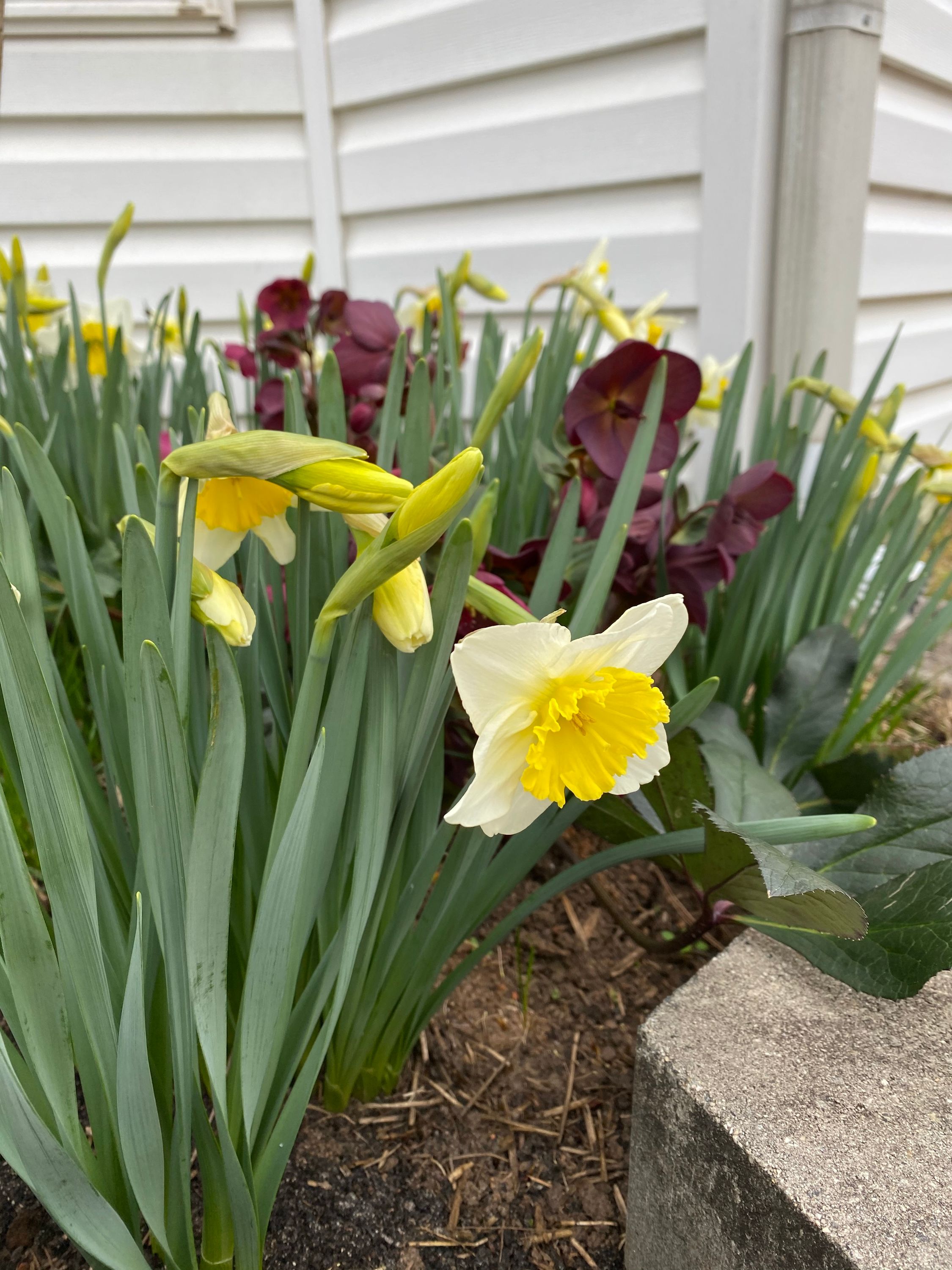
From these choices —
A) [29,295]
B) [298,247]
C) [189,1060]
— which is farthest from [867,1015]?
[298,247]

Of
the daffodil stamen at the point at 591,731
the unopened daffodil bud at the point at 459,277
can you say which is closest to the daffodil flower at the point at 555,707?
the daffodil stamen at the point at 591,731

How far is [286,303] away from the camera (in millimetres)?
1458

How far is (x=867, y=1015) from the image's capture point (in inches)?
27.8

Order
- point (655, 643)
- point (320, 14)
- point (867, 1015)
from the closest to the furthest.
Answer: point (655, 643) → point (867, 1015) → point (320, 14)

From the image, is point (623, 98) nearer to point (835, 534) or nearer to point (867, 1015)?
point (835, 534)

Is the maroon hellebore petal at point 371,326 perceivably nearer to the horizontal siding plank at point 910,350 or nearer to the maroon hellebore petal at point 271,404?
the maroon hellebore petal at point 271,404

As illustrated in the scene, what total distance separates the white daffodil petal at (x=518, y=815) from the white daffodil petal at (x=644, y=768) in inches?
2.3

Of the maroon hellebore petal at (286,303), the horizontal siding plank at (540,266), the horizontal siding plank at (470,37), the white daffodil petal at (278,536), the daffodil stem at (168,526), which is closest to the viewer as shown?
the daffodil stem at (168,526)

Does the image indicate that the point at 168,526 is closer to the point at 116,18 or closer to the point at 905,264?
the point at 905,264

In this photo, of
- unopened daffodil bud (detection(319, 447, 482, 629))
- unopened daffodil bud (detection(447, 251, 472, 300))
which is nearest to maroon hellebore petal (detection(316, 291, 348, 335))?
unopened daffodil bud (detection(447, 251, 472, 300))

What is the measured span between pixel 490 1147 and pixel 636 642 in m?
0.56

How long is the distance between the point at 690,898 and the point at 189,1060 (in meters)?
0.75

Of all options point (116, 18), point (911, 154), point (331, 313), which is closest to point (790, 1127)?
point (331, 313)

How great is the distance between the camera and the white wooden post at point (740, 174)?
5.84ft
